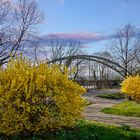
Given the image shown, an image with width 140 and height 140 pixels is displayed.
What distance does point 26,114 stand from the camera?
10656 millimetres

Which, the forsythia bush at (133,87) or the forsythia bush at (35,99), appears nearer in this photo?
the forsythia bush at (35,99)

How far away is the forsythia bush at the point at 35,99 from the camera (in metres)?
10.7

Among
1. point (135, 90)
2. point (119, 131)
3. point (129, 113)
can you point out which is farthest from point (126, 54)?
point (119, 131)

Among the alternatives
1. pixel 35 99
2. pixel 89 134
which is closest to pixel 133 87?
pixel 89 134

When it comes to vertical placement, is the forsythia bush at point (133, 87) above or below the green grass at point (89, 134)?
above

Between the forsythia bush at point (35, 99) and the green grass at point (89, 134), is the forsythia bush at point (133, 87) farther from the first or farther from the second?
the forsythia bush at point (35, 99)

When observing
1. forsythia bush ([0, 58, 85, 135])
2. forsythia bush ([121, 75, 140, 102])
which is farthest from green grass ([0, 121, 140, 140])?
forsythia bush ([121, 75, 140, 102])

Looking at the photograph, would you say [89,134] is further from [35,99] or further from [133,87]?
[133,87]

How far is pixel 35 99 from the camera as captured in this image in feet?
35.6

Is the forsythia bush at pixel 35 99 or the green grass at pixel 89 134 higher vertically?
the forsythia bush at pixel 35 99

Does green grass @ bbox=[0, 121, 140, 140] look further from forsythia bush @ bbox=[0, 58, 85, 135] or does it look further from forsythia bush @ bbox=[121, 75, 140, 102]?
forsythia bush @ bbox=[121, 75, 140, 102]

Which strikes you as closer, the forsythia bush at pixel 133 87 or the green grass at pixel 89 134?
the green grass at pixel 89 134

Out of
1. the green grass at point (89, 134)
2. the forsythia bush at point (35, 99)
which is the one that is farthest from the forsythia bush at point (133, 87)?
the forsythia bush at point (35, 99)

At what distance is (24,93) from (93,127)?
2927 mm
